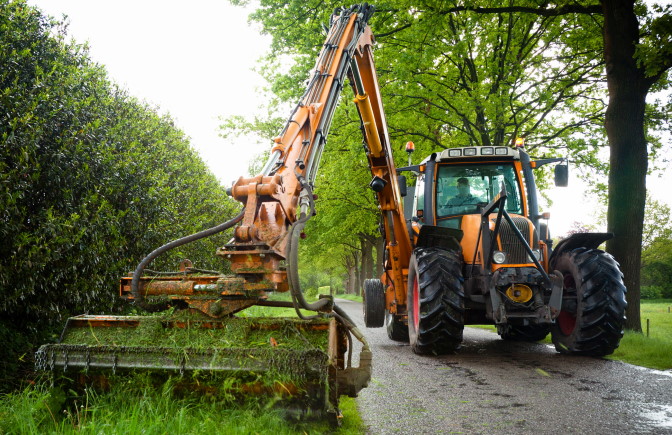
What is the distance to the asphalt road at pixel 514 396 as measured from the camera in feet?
12.9

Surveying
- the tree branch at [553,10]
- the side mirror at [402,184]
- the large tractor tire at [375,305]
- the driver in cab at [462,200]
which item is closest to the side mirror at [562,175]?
the driver in cab at [462,200]

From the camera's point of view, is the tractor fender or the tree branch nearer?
the tractor fender

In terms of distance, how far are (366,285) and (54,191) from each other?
5.39 metres

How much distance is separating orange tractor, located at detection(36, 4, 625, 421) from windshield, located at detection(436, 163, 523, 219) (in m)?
0.02

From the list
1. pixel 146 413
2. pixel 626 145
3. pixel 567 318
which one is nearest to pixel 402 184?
pixel 567 318

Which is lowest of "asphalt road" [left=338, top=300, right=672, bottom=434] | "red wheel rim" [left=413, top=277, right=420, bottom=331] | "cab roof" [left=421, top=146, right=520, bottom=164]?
"asphalt road" [left=338, top=300, right=672, bottom=434]

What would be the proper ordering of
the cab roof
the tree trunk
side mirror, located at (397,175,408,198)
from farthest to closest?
1. the tree trunk
2. side mirror, located at (397,175,408,198)
3. the cab roof

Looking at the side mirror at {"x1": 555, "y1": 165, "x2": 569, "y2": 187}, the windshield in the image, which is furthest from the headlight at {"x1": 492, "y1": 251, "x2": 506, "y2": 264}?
the side mirror at {"x1": 555, "y1": 165, "x2": 569, "y2": 187}

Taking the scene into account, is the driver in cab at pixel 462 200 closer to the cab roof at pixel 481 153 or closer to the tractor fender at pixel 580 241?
the cab roof at pixel 481 153

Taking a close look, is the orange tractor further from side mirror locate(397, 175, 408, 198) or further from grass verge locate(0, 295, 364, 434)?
side mirror locate(397, 175, 408, 198)

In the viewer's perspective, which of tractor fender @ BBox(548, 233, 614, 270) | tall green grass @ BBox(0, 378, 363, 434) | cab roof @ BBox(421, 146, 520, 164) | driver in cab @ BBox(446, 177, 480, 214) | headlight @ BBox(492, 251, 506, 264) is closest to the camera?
tall green grass @ BBox(0, 378, 363, 434)

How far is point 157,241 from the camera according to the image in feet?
26.0

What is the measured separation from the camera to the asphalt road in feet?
12.9

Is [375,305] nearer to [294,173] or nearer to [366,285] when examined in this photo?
[366,285]
